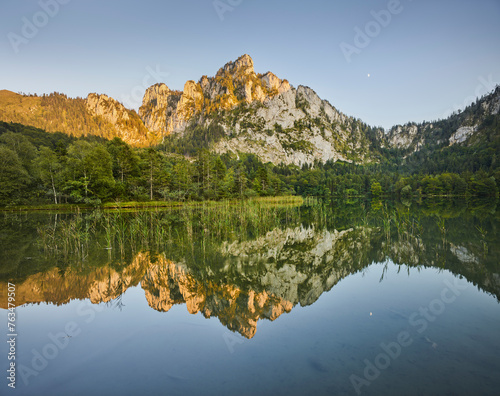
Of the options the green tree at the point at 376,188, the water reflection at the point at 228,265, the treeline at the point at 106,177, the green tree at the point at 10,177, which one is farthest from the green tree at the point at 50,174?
the green tree at the point at 376,188

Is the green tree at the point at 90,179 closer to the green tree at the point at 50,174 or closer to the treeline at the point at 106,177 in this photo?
the treeline at the point at 106,177

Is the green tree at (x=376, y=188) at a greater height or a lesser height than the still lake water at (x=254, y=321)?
greater

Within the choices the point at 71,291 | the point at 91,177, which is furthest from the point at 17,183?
the point at 71,291

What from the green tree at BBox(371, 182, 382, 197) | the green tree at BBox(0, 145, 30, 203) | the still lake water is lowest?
the still lake water

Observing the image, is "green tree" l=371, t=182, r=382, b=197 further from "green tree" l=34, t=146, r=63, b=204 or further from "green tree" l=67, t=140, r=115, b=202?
"green tree" l=34, t=146, r=63, b=204

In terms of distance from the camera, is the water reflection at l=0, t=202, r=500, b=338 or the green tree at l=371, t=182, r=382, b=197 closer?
the water reflection at l=0, t=202, r=500, b=338

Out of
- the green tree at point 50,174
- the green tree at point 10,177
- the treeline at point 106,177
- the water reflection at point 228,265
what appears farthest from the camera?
the green tree at point 50,174

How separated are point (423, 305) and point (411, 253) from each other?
20.0 ft

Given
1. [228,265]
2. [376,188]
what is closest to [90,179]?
[228,265]

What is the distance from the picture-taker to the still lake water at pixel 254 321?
4367 mm

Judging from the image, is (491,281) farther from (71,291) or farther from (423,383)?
(71,291)

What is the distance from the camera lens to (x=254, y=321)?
21.4 ft

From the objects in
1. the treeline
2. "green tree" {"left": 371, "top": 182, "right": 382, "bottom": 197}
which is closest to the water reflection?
the treeline

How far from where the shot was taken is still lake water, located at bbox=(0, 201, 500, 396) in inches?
172
